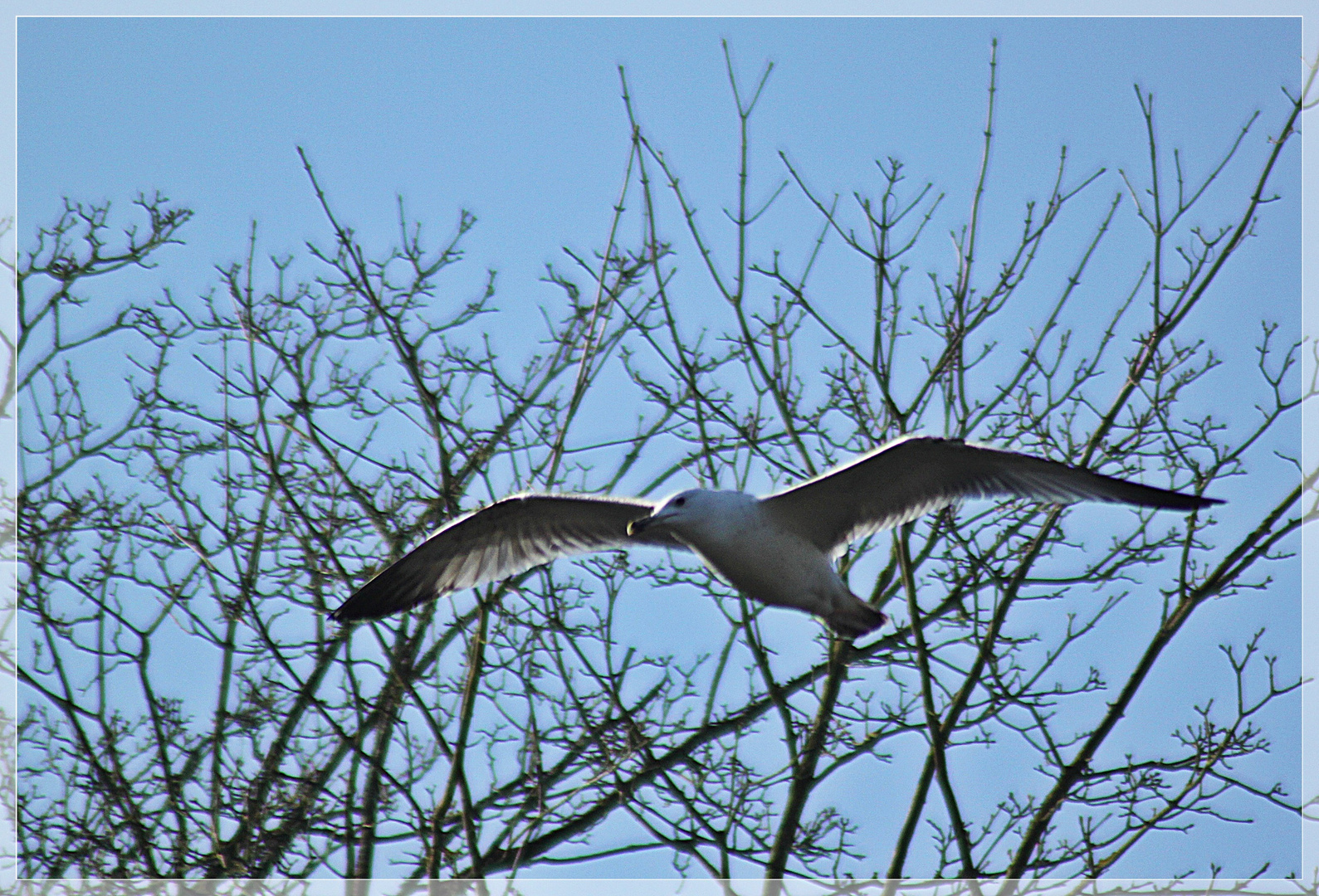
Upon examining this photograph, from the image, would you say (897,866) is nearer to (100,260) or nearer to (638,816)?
(638,816)

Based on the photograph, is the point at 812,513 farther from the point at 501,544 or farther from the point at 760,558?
the point at 501,544

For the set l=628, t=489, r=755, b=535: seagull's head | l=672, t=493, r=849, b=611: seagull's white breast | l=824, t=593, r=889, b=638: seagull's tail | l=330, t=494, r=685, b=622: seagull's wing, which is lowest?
l=824, t=593, r=889, b=638: seagull's tail

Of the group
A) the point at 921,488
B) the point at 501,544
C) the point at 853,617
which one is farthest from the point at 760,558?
the point at 501,544

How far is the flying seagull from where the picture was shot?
218 inches

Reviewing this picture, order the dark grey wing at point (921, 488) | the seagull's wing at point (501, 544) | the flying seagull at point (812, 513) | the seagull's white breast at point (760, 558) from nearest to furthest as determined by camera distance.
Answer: the dark grey wing at point (921, 488) → the flying seagull at point (812, 513) → the seagull's white breast at point (760, 558) → the seagull's wing at point (501, 544)

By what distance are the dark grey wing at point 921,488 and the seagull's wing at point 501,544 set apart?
705mm

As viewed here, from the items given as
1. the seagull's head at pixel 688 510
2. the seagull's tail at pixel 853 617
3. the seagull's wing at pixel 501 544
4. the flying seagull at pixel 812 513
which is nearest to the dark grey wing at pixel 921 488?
the flying seagull at pixel 812 513

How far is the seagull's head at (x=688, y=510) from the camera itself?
5613mm

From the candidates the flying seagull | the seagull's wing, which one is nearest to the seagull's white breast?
the flying seagull

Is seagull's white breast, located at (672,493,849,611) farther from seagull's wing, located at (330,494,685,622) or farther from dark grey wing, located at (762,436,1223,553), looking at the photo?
seagull's wing, located at (330,494,685,622)

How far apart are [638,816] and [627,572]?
4.42ft

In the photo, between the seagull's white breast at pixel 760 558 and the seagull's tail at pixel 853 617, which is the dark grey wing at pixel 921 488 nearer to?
the seagull's white breast at pixel 760 558

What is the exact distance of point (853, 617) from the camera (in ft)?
18.9

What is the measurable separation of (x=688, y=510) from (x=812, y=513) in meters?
0.66
